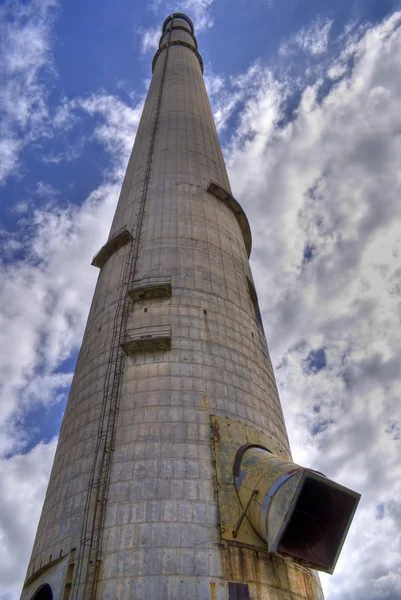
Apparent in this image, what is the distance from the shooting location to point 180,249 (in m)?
23.8

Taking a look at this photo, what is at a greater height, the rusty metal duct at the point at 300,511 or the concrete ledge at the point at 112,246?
the concrete ledge at the point at 112,246

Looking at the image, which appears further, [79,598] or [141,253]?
[141,253]

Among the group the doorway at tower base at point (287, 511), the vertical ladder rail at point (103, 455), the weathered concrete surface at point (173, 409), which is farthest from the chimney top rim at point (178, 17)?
the doorway at tower base at point (287, 511)

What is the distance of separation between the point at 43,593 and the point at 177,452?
5.81 metres

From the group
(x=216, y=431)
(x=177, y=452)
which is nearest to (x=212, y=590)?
(x=177, y=452)

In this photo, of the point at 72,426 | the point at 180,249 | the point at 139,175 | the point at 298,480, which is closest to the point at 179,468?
the point at 298,480

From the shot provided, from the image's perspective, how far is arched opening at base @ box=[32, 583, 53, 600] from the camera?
14913 mm

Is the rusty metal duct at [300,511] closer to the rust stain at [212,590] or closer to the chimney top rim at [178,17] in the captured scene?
the rust stain at [212,590]

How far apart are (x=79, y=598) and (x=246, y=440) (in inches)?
276

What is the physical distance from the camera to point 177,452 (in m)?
16.0

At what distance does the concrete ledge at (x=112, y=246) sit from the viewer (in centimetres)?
2552

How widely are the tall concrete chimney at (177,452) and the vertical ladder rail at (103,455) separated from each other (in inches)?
1.7

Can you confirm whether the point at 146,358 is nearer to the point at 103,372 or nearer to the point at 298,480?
the point at 103,372

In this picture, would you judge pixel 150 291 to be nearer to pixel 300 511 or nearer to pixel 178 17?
pixel 300 511
